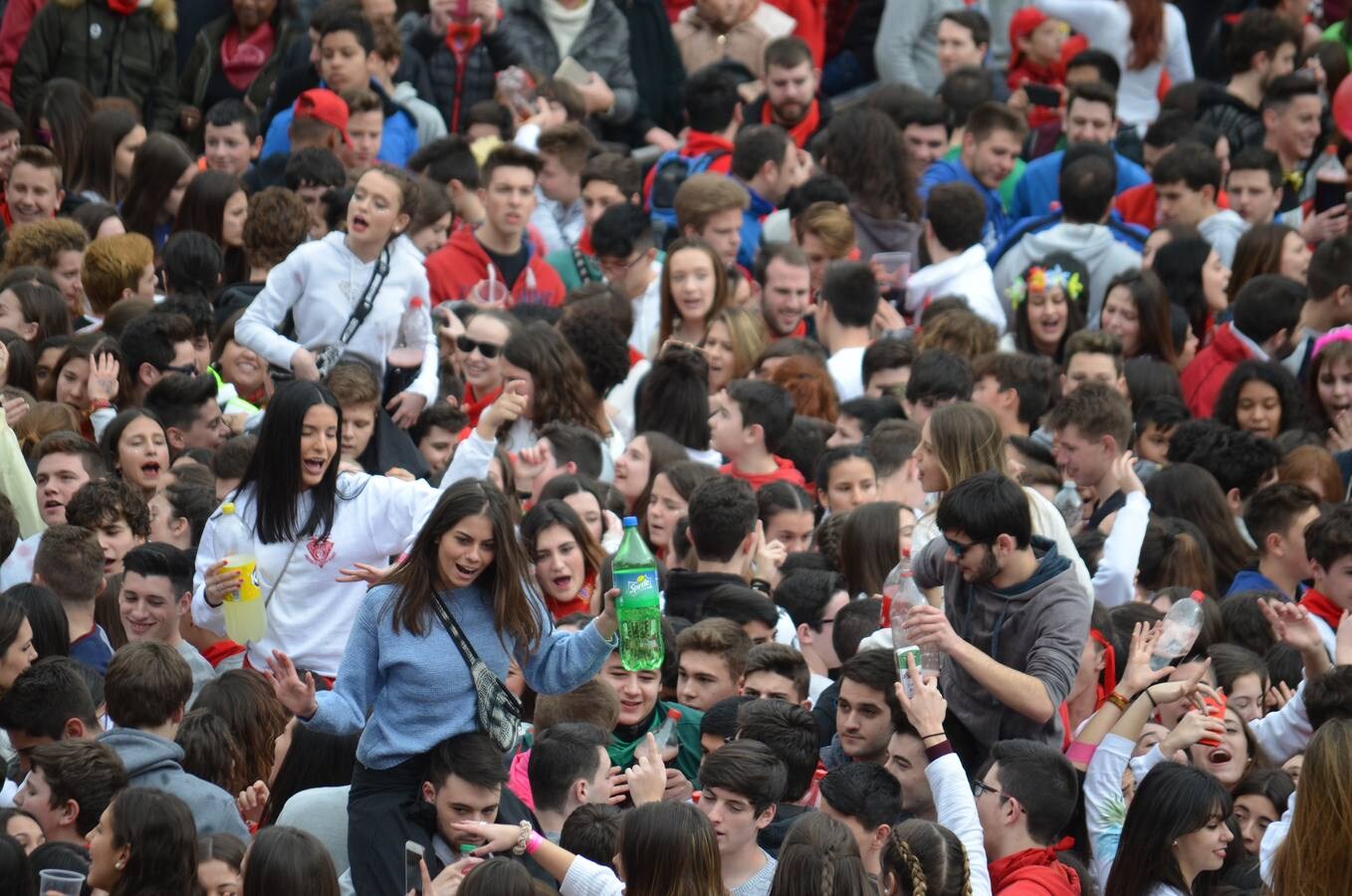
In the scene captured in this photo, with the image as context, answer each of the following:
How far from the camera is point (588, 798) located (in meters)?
6.47

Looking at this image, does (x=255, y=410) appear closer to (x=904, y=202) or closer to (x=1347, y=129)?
(x=904, y=202)

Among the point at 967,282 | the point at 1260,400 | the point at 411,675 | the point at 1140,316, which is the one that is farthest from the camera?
the point at 967,282

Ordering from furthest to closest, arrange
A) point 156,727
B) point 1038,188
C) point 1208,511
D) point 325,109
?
point 1038,188 < point 325,109 < point 1208,511 < point 156,727

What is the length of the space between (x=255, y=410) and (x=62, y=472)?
1.40 meters

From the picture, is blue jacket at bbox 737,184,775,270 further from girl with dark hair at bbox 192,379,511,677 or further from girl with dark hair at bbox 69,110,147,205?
girl with dark hair at bbox 192,379,511,677

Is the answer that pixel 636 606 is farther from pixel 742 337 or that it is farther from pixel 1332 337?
pixel 1332 337

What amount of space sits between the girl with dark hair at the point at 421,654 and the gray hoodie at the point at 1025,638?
3.73ft

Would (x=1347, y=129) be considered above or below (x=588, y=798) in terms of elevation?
below

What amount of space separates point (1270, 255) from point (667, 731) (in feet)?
19.8

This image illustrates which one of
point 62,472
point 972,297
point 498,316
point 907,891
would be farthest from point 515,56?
point 907,891

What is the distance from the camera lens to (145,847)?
5.77 meters

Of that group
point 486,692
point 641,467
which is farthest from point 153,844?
point 641,467

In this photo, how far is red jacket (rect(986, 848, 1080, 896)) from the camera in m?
6.11

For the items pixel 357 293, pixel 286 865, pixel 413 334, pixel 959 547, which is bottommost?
pixel 413 334
